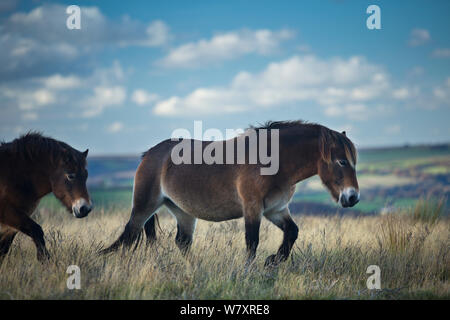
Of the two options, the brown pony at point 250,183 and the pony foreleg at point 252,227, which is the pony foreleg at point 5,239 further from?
the pony foreleg at point 252,227

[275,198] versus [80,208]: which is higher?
[275,198]

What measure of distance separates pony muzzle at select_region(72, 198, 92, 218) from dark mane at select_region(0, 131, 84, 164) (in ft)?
2.17

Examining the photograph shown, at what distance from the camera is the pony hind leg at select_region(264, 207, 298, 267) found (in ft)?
22.9

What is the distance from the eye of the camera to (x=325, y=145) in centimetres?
662

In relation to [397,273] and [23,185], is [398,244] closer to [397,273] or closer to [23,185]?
[397,273]

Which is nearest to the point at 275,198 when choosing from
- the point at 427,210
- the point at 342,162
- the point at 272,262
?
the point at 272,262

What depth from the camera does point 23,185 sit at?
6.75 meters

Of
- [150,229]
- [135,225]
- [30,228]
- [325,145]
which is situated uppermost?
[325,145]

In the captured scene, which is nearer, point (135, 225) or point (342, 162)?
point (342, 162)

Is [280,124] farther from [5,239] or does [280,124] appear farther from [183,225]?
[5,239]

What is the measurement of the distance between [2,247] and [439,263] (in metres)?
7.36

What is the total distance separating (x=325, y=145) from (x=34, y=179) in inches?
189

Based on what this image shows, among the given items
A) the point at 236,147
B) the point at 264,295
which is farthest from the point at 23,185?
the point at 264,295

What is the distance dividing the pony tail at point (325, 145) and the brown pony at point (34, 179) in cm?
384
